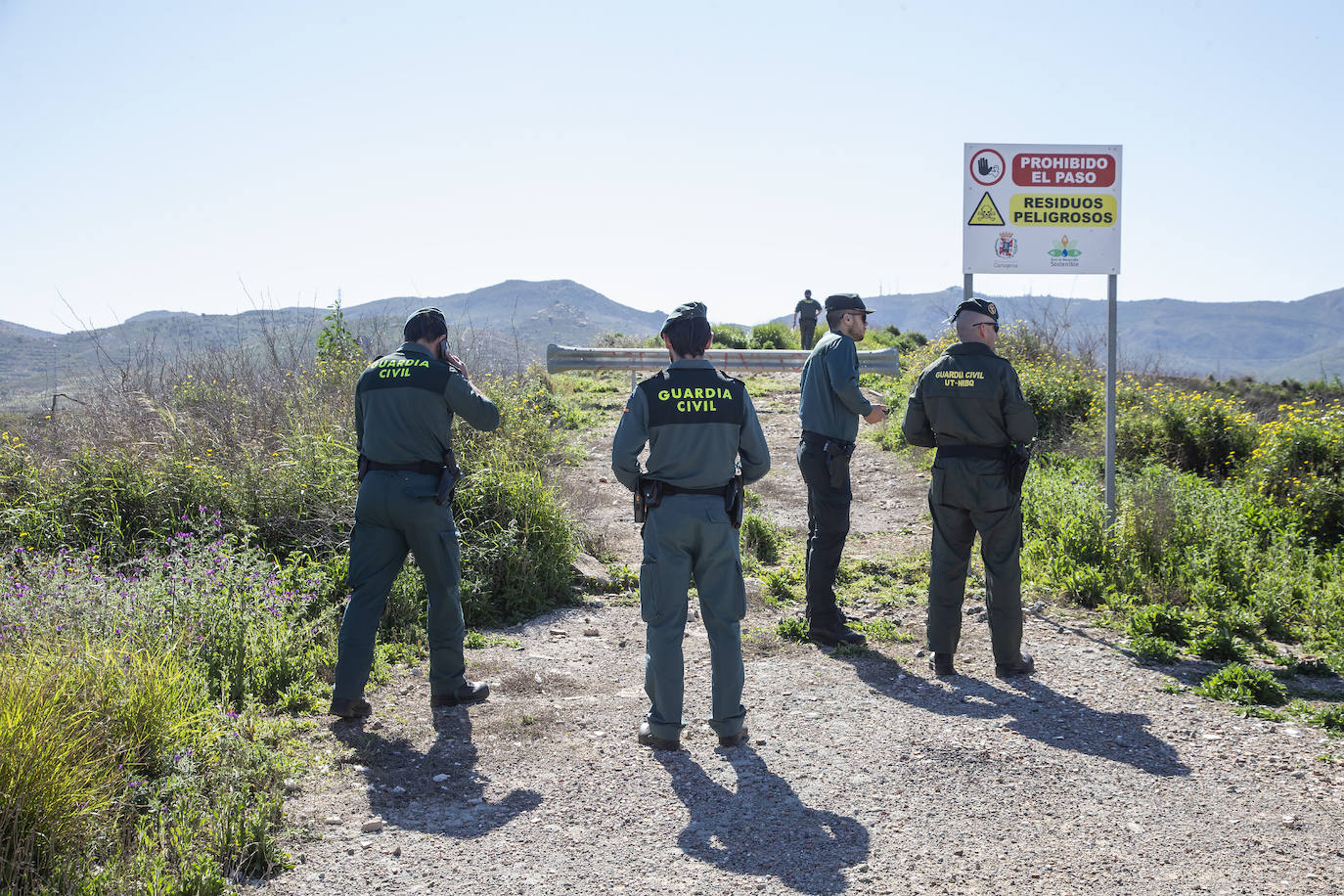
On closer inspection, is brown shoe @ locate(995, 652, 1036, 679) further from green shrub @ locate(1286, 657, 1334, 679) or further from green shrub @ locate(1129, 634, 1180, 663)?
green shrub @ locate(1286, 657, 1334, 679)

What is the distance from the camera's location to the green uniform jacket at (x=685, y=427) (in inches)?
183

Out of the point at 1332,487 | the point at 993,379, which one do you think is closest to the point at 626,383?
the point at 1332,487

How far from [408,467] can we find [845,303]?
9.86 feet

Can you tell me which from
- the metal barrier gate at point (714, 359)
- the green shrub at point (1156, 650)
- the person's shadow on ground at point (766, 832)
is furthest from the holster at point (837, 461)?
the metal barrier gate at point (714, 359)

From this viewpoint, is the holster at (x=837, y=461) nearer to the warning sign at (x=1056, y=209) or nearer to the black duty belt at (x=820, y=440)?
the black duty belt at (x=820, y=440)

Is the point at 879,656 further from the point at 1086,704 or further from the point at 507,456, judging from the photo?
the point at 507,456

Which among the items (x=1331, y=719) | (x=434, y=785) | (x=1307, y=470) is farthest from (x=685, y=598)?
(x=1307, y=470)

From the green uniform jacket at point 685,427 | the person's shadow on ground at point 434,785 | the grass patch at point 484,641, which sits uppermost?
the green uniform jacket at point 685,427

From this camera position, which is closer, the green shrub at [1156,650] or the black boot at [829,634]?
the green shrub at [1156,650]

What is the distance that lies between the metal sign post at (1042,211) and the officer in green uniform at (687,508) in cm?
392

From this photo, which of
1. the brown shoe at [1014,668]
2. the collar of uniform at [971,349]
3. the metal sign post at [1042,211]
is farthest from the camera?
the metal sign post at [1042,211]

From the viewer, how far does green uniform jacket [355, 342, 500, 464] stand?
509 cm

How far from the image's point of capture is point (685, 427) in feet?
15.2

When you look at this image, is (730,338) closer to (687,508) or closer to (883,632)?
(883,632)
